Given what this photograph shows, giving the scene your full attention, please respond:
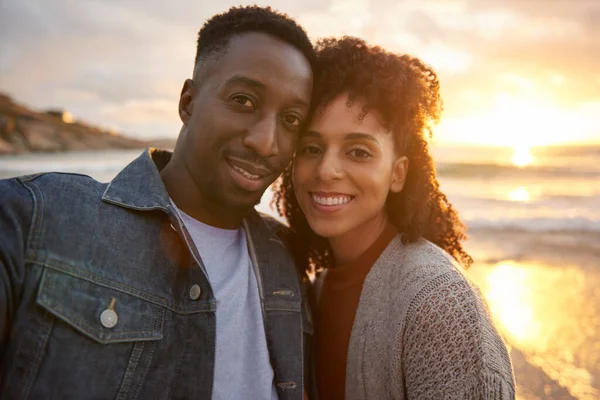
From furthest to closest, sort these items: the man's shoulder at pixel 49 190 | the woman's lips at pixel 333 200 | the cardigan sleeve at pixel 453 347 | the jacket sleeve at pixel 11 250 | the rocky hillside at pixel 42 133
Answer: the rocky hillside at pixel 42 133 → the woman's lips at pixel 333 200 → the cardigan sleeve at pixel 453 347 → the man's shoulder at pixel 49 190 → the jacket sleeve at pixel 11 250

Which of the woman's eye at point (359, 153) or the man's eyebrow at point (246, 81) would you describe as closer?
the man's eyebrow at point (246, 81)

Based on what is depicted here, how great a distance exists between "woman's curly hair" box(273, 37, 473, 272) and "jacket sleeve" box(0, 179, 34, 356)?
158 centimetres

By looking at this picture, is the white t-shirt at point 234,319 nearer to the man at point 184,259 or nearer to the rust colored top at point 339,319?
the man at point 184,259

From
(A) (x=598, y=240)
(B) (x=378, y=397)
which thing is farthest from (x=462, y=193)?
(B) (x=378, y=397)

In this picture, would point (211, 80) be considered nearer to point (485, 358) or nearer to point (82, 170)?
Result: point (485, 358)

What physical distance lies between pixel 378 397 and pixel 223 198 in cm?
126

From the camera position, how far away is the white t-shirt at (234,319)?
2.03 m

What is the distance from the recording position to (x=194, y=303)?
6.49 feet

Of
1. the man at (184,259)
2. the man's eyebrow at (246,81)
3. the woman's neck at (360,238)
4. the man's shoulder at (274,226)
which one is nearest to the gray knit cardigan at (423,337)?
the woman's neck at (360,238)

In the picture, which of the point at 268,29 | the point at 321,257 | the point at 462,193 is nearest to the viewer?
the point at 268,29

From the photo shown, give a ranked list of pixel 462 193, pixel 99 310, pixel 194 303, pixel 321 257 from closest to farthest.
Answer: pixel 99 310, pixel 194 303, pixel 321 257, pixel 462 193

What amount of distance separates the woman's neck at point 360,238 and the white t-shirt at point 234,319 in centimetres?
72

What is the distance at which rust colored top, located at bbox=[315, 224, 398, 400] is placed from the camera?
2508mm

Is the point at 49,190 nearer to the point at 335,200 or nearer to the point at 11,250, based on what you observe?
the point at 11,250
